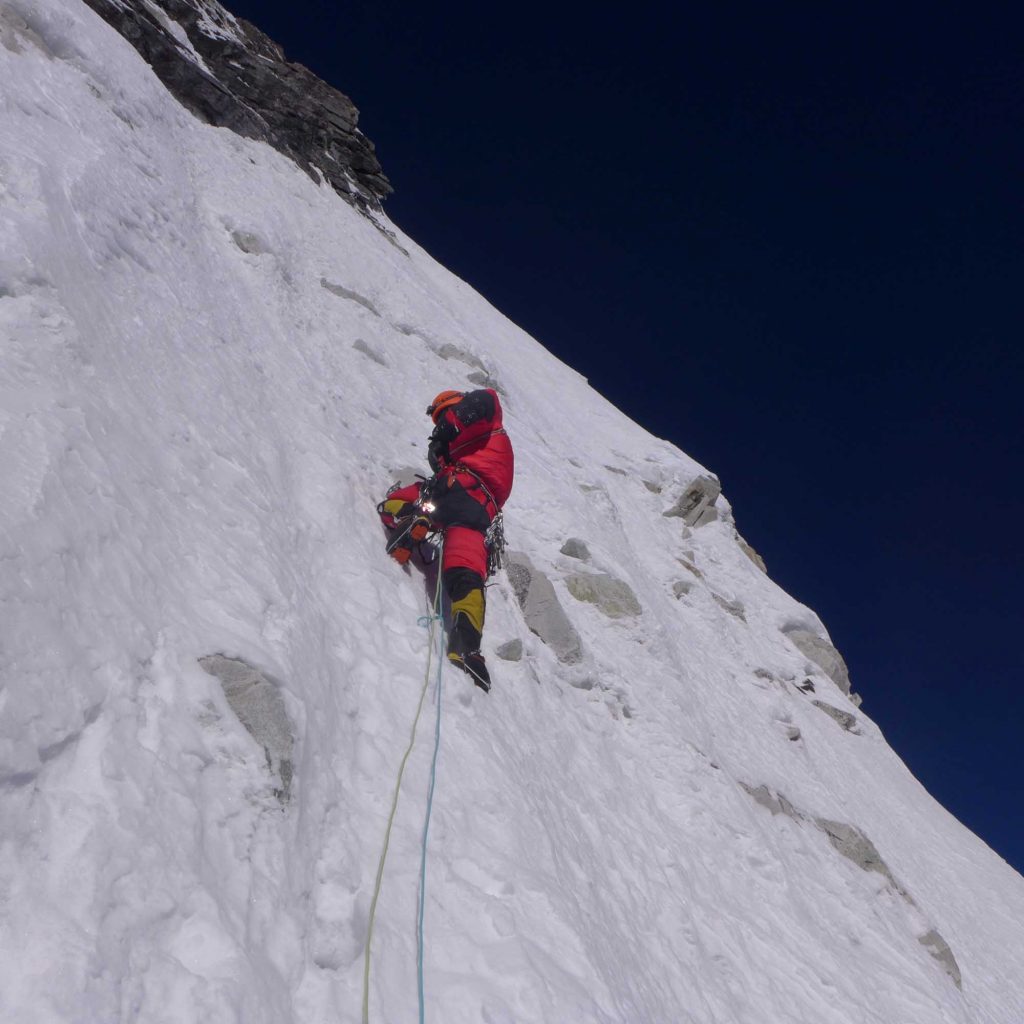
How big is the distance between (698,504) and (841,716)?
16.1 ft

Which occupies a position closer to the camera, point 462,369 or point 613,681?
point 613,681

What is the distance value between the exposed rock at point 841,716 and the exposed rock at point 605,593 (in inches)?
248

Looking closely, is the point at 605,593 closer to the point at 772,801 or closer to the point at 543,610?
the point at 543,610

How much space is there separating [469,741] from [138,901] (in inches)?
102

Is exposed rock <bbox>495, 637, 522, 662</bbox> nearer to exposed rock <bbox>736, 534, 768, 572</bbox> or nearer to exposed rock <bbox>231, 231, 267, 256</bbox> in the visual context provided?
exposed rock <bbox>231, 231, 267, 256</bbox>

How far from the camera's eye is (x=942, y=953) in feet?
27.2

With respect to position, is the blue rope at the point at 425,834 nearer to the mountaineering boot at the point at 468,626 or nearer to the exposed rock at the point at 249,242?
the mountaineering boot at the point at 468,626

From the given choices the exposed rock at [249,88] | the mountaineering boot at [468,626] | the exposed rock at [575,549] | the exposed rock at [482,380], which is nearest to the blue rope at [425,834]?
the mountaineering boot at [468,626]

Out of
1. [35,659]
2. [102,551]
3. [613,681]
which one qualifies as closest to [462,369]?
[613,681]

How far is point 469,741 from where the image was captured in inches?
192

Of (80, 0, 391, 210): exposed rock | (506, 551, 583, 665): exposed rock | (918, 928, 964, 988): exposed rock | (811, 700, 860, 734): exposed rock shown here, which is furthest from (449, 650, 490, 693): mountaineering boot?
(80, 0, 391, 210): exposed rock

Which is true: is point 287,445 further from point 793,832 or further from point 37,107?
point 793,832

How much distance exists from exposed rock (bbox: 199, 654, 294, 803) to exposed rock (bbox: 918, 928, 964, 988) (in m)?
8.04

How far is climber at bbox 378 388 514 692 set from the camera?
567 cm
